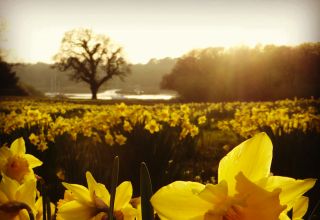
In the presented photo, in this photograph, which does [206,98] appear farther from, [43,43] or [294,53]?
[43,43]

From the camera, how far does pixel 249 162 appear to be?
1.01 ft

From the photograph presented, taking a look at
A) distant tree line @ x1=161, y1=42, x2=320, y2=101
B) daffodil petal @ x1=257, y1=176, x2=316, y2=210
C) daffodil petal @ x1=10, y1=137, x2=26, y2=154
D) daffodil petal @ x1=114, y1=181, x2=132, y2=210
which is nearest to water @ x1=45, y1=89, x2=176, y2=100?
distant tree line @ x1=161, y1=42, x2=320, y2=101

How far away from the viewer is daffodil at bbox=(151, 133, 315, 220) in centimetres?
27

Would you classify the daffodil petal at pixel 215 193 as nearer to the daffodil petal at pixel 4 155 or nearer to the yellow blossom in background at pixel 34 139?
the daffodil petal at pixel 4 155

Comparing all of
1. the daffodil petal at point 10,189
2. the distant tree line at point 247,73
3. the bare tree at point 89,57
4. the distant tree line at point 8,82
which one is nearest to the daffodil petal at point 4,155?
the daffodil petal at point 10,189

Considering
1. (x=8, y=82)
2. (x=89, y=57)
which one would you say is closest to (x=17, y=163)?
(x=8, y=82)

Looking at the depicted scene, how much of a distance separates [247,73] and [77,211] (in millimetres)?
2649

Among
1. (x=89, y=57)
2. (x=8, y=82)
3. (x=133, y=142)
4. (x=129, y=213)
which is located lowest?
(x=133, y=142)

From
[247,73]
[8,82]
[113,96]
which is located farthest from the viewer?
[247,73]

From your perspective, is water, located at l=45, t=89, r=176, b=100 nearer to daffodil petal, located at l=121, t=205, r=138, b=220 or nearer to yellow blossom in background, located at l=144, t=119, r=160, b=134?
yellow blossom in background, located at l=144, t=119, r=160, b=134

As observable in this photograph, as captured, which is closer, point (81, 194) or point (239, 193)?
point (239, 193)

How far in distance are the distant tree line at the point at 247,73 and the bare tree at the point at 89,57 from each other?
0.34m

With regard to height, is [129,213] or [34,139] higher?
[129,213]

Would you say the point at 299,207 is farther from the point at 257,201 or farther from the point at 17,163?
the point at 17,163
